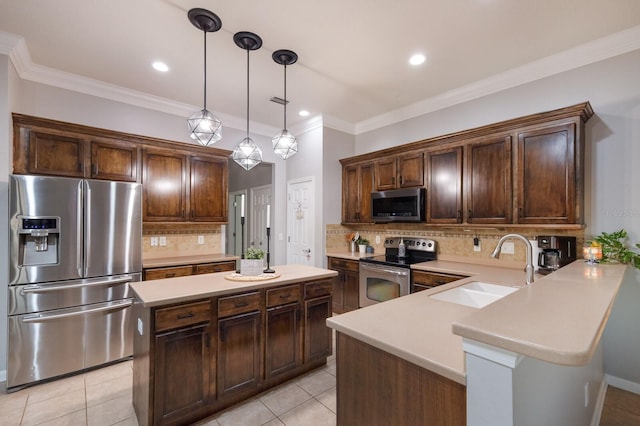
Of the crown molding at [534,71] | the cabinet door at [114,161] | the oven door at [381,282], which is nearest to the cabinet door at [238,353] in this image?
the oven door at [381,282]

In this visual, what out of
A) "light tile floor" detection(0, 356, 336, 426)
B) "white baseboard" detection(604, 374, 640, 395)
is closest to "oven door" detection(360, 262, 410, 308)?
"light tile floor" detection(0, 356, 336, 426)

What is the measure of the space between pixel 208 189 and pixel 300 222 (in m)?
1.54

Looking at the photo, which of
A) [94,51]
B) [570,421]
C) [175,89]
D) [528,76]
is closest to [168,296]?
[570,421]

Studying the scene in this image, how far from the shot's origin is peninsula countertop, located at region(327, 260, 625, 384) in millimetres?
766

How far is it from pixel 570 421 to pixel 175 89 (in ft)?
14.6

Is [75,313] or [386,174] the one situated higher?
[386,174]

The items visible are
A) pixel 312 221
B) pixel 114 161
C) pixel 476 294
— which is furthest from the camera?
pixel 312 221

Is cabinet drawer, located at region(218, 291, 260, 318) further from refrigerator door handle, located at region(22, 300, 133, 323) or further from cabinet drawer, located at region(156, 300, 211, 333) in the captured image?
refrigerator door handle, located at region(22, 300, 133, 323)

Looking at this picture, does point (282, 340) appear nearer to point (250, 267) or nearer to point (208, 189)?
point (250, 267)

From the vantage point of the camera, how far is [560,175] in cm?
261

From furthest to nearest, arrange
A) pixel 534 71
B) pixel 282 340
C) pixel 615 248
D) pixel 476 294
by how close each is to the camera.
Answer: pixel 534 71 < pixel 282 340 < pixel 615 248 < pixel 476 294

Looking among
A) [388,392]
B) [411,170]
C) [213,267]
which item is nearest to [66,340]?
[213,267]

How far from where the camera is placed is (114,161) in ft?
10.8

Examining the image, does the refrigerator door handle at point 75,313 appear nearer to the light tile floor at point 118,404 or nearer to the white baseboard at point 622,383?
the light tile floor at point 118,404
